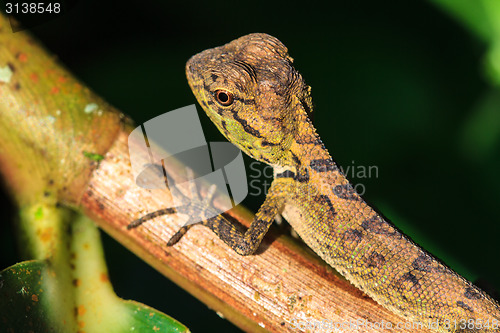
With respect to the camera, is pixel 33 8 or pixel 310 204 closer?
pixel 310 204

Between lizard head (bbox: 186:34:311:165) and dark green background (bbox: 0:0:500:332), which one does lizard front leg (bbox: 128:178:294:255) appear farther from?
dark green background (bbox: 0:0:500:332)

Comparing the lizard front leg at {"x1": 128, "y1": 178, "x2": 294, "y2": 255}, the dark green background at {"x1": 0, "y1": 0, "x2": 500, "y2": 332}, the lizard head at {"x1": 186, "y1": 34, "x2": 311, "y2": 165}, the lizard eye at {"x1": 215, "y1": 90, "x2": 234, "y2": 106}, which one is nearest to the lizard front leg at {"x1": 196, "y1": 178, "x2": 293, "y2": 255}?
the lizard front leg at {"x1": 128, "y1": 178, "x2": 294, "y2": 255}

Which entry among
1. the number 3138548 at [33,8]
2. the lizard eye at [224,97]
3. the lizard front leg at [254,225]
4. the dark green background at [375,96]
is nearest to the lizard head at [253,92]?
the lizard eye at [224,97]

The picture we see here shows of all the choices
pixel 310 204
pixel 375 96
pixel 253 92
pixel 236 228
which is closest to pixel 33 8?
pixel 253 92

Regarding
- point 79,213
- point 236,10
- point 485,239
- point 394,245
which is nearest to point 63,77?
point 79,213

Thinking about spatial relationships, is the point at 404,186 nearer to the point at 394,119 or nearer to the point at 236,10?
the point at 394,119

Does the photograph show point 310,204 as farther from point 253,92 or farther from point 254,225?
point 253,92
